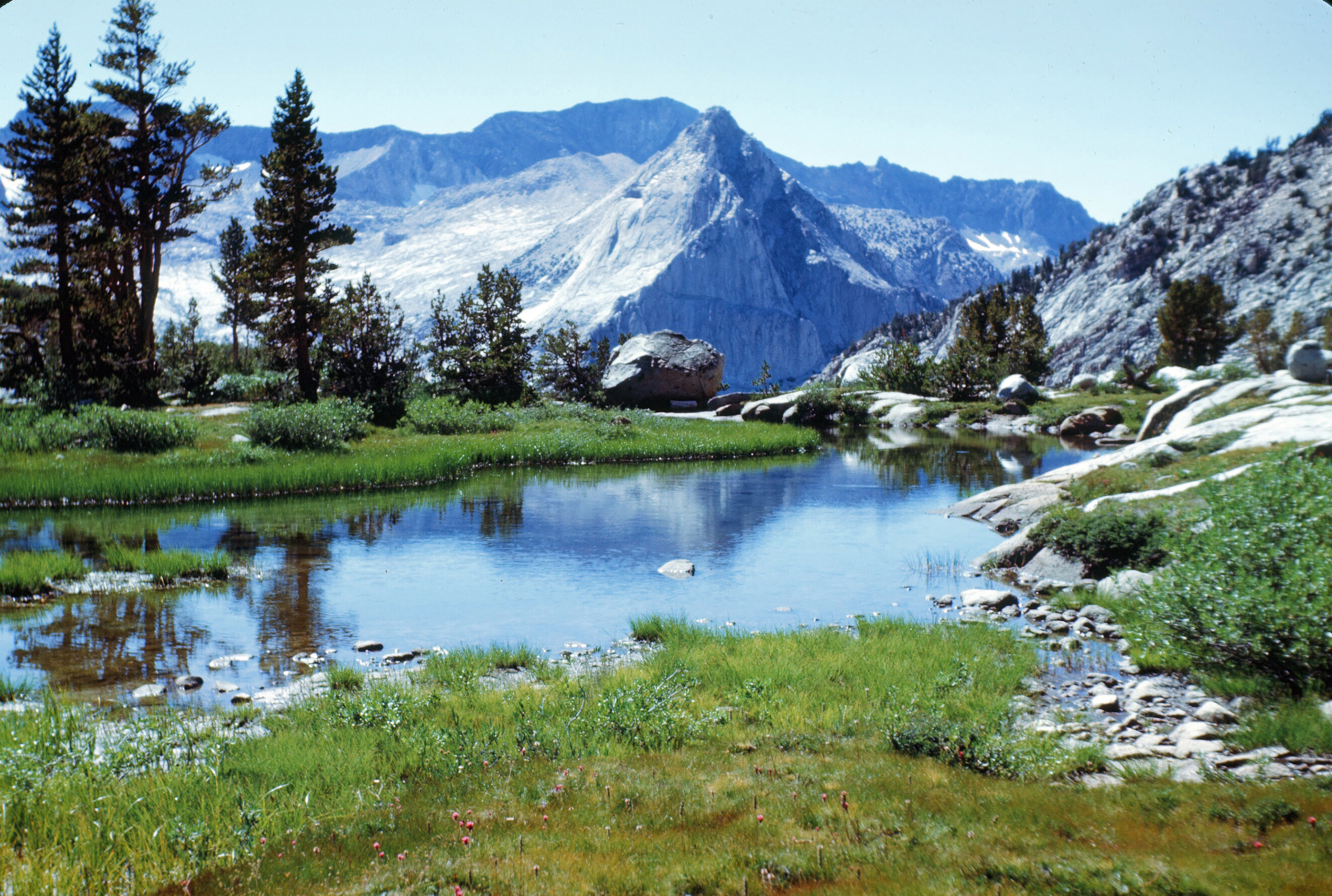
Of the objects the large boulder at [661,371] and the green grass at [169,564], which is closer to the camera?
the green grass at [169,564]

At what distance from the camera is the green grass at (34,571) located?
14.0 metres

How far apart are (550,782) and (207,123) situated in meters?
46.8

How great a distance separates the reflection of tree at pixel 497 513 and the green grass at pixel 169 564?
599 cm

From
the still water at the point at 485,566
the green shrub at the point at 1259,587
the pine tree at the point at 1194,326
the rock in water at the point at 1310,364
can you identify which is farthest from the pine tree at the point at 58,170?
the pine tree at the point at 1194,326

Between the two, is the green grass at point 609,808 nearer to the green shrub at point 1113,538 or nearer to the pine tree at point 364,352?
the green shrub at point 1113,538

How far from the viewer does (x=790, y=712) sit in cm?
888

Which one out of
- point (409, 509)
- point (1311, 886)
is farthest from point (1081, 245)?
point (1311, 886)

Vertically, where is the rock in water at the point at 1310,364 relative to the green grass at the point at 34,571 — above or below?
above

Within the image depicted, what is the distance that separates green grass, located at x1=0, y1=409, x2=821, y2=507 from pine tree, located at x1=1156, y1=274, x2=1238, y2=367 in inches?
1632

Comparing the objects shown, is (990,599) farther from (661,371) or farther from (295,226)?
(661,371)

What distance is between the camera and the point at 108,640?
39.3 ft

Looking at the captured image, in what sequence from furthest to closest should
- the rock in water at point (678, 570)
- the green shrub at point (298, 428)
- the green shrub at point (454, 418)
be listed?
the green shrub at point (454, 418) → the green shrub at point (298, 428) → the rock in water at point (678, 570)

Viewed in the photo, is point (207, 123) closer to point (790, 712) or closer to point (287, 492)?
point (287, 492)

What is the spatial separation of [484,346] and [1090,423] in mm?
33392
